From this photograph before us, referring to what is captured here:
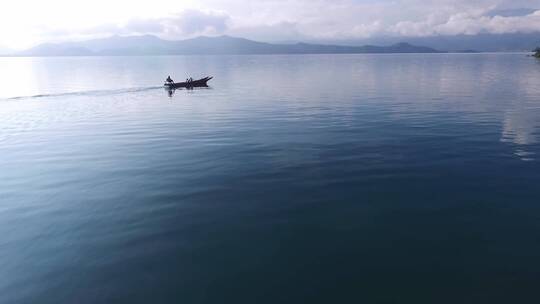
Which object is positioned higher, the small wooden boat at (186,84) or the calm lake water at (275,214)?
the small wooden boat at (186,84)

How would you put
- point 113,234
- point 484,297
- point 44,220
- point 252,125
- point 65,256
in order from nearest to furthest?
1. point 484,297
2. point 65,256
3. point 113,234
4. point 44,220
5. point 252,125

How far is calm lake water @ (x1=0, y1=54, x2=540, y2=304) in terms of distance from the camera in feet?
46.9

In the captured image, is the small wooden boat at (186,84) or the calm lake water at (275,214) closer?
the calm lake water at (275,214)

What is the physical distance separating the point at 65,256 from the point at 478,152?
30841 mm

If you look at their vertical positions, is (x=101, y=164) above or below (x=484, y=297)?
above

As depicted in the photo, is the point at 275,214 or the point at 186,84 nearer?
the point at 275,214

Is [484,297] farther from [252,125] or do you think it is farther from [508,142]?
[252,125]

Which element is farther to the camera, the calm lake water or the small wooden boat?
the small wooden boat

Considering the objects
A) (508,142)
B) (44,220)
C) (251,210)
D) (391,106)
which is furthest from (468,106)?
(44,220)

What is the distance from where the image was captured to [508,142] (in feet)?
113

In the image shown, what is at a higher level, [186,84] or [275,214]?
[186,84]

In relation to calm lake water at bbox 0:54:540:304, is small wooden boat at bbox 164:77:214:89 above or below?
above

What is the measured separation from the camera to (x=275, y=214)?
20188 mm

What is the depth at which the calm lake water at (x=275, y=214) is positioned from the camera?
14.3m
